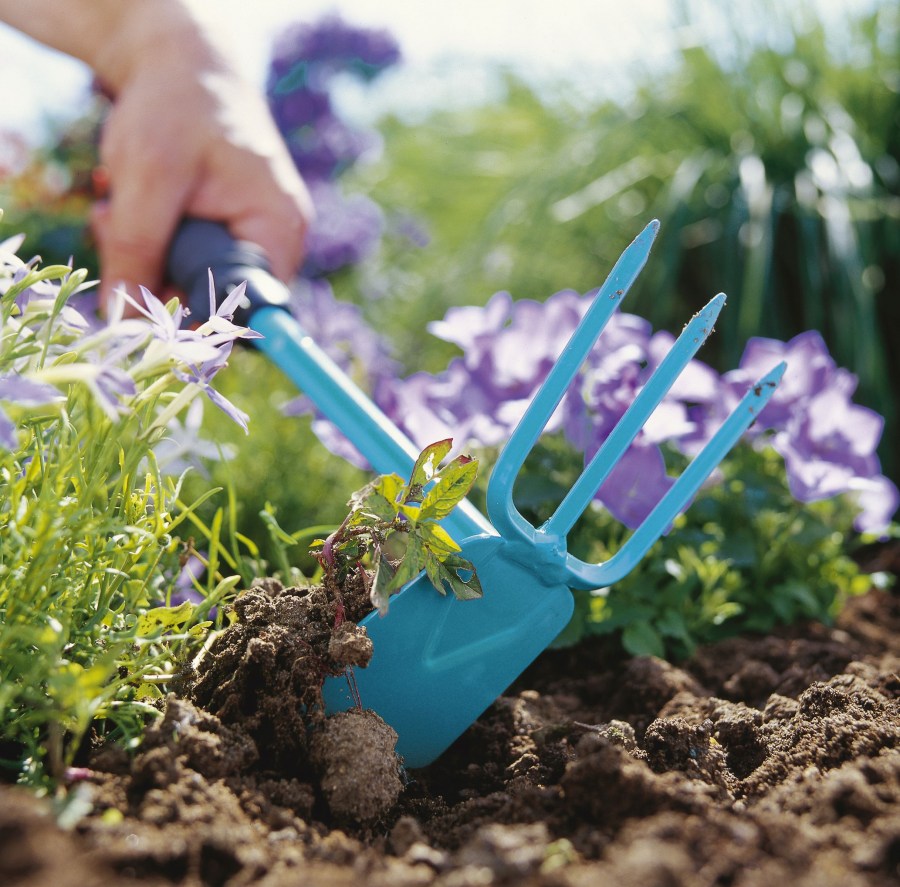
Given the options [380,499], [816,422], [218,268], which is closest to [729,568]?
[816,422]

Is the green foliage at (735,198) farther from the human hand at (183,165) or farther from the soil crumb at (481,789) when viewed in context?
the soil crumb at (481,789)

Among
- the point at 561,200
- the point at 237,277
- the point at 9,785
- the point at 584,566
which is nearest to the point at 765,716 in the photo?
the point at 584,566

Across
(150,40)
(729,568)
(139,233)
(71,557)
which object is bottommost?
(729,568)

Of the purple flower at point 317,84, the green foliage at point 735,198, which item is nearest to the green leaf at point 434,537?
the green foliage at point 735,198

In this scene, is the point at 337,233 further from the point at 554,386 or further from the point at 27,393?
the point at 27,393

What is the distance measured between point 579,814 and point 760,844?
0.16m

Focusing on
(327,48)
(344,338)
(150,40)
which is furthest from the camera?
(327,48)

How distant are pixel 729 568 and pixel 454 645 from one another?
65cm

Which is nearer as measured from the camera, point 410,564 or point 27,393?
point 27,393

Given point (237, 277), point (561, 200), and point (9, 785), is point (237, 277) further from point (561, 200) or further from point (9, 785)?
point (561, 200)

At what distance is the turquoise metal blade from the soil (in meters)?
0.05

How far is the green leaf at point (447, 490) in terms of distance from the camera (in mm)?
846

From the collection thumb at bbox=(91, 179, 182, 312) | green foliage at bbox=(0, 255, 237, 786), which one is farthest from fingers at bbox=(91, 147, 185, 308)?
green foliage at bbox=(0, 255, 237, 786)

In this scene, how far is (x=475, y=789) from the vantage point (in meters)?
0.91
